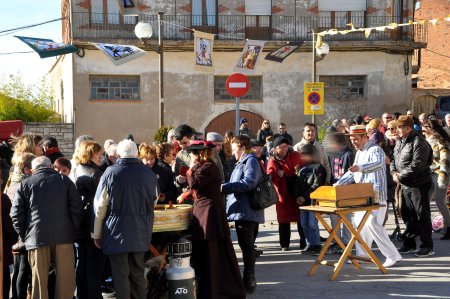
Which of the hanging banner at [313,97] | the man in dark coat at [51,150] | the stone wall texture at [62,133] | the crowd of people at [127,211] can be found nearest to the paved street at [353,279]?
the crowd of people at [127,211]

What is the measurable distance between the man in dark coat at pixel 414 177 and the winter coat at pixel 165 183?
10.7 feet

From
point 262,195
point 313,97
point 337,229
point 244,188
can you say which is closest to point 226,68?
point 313,97

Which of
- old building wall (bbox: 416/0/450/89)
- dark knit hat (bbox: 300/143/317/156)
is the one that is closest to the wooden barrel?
dark knit hat (bbox: 300/143/317/156)

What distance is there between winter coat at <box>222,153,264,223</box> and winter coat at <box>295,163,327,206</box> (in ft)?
7.22

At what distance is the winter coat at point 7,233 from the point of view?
7457mm

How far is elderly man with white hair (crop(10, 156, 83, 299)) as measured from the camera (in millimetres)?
7273

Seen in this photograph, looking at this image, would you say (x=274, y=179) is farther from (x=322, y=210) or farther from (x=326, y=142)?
(x=322, y=210)

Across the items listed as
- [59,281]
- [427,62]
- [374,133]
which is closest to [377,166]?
[374,133]

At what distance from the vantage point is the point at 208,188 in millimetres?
7832

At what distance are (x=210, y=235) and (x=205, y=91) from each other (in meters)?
19.9

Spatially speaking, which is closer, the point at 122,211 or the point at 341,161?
the point at 122,211

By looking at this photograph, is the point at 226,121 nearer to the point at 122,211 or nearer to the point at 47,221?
the point at 47,221

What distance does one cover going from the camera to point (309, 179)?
10.8m

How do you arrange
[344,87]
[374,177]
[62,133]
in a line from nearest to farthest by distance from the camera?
[374,177]
[62,133]
[344,87]
